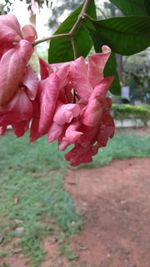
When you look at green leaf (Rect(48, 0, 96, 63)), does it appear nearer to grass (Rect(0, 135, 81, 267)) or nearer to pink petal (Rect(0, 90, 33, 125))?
pink petal (Rect(0, 90, 33, 125))

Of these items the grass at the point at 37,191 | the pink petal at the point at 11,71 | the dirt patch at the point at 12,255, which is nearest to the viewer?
the pink petal at the point at 11,71

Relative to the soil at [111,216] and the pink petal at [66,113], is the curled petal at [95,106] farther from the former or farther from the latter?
the soil at [111,216]

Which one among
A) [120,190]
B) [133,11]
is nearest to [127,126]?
[120,190]

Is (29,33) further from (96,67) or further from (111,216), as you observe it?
(111,216)

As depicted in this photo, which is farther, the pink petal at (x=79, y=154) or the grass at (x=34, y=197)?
the grass at (x=34, y=197)

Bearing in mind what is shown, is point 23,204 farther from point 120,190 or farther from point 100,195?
point 120,190

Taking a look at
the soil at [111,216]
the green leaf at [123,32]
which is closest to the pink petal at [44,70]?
the green leaf at [123,32]

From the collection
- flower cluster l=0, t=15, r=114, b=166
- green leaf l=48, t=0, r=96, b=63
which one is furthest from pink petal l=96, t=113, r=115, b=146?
green leaf l=48, t=0, r=96, b=63

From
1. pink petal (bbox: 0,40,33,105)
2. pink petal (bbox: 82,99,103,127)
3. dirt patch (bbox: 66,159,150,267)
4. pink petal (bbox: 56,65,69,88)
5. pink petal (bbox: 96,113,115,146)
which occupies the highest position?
pink petal (bbox: 0,40,33,105)
